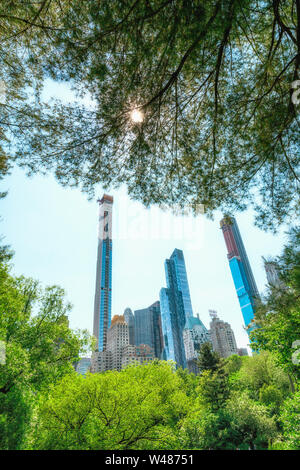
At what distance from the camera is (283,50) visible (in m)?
4.48

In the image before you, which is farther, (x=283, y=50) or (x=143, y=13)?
(x=283, y=50)

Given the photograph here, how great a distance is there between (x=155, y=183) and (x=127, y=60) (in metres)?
2.48

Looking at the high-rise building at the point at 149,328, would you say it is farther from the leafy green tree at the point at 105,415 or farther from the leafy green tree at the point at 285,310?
the leafy green tree at the point at 285,310

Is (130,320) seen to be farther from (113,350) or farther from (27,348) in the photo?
(27,348)

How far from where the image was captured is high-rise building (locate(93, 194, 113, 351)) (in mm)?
105125

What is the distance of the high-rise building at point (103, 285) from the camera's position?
345ft

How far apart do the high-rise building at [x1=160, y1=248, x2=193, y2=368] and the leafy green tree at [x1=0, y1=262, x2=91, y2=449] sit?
348ft

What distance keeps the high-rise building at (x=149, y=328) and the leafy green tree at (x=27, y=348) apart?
415 ft

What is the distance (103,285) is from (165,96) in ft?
365

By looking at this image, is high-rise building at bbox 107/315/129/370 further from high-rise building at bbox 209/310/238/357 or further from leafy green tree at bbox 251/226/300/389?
leafy green tree at bbox 251/226/300/389

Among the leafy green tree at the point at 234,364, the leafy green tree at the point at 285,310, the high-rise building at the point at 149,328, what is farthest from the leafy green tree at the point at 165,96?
the high-rise building at the point at 149,328

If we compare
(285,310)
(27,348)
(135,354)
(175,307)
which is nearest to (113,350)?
(135,354)
